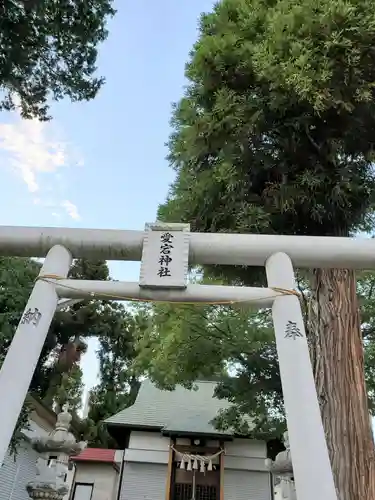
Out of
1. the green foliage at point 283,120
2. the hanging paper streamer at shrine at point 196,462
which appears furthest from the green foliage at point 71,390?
the green foliage at point 283,120

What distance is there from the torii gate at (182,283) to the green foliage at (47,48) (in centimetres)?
370

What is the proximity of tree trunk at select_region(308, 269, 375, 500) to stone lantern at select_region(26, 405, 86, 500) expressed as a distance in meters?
3.80

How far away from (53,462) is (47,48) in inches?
245

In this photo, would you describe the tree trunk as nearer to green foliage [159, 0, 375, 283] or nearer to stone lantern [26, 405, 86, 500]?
green foliage [159, 0, 375, 283]

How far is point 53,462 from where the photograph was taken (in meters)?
6.49

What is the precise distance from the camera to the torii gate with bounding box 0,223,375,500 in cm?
281

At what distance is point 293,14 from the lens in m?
Answer: 5.20

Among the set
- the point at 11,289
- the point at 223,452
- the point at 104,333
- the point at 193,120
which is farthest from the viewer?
the point at 104,333

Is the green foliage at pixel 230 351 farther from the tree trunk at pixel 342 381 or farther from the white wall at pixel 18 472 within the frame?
the white wall at pixel 18 472

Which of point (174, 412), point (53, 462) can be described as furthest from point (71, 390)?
point (53, 462)

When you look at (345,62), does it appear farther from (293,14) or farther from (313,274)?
(313,274)

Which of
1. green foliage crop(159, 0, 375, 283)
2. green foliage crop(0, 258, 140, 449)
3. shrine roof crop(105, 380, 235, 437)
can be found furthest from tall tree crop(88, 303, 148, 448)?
green foliage crop(159, 0, 375, 283)

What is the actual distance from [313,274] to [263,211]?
3.61ft

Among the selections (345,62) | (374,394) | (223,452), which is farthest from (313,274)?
(223,452)
